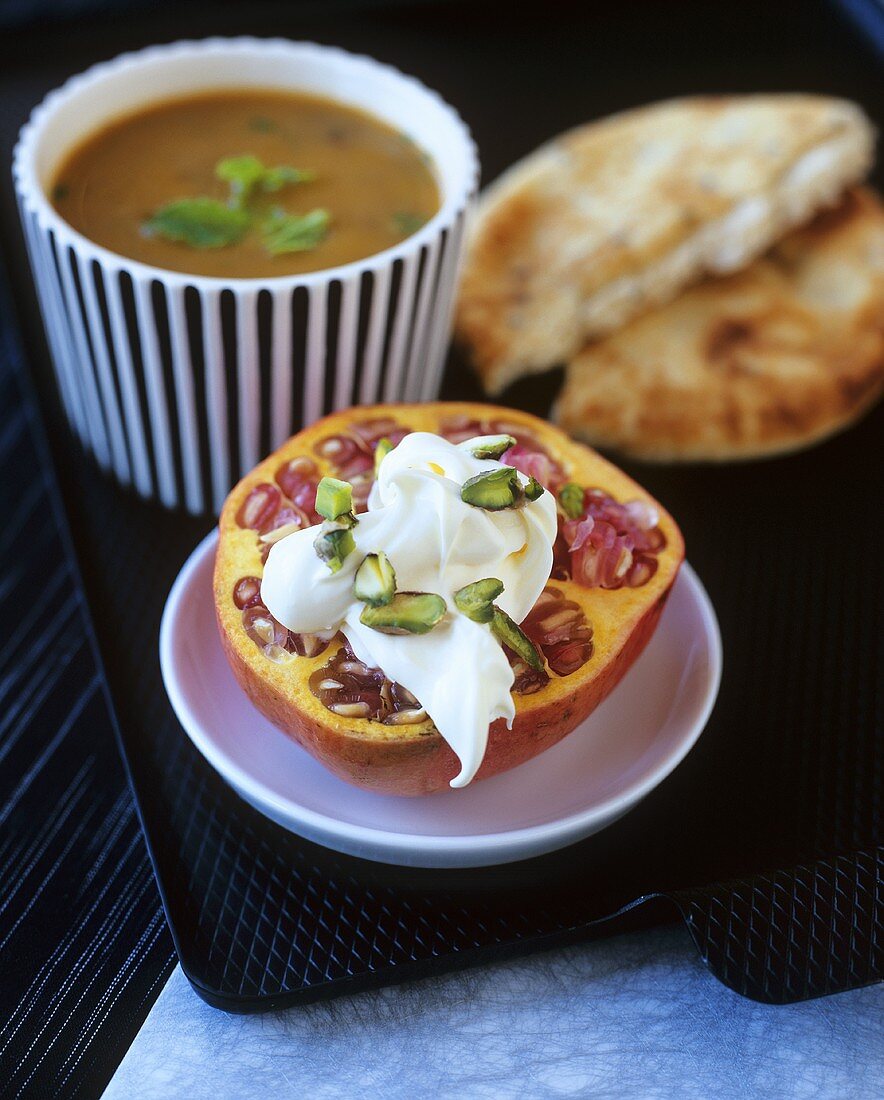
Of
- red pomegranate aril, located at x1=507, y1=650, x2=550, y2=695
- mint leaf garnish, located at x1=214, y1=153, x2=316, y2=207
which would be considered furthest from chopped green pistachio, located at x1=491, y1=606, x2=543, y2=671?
mint leaf garnish, located at x1=214, y1=153, x2=316, y2=207

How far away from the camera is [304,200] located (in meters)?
2.29

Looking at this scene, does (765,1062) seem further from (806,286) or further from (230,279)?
(806,286)

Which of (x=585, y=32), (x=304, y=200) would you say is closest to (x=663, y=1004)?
(x=304, y=200)

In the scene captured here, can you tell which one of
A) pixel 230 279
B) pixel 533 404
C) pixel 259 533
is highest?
pixel 230 279

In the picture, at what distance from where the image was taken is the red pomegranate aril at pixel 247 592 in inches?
70.2

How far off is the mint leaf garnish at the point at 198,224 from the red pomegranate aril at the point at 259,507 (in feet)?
1.75

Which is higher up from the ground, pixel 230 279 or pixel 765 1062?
pixel 230 279

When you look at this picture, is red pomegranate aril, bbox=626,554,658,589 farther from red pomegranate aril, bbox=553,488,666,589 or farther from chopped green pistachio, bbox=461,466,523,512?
chopped green pistachio, bbox=461,466,523,512

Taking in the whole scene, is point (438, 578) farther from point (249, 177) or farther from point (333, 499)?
point (249, 177)

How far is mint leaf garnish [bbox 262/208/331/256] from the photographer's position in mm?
2191

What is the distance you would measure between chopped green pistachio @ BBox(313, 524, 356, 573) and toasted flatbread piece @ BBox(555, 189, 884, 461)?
0.92 metres

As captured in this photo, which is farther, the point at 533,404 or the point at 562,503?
the point at 533,404

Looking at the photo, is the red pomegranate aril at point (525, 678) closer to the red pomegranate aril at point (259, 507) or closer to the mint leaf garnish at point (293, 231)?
the red pomegranate aril at point (259, 507)

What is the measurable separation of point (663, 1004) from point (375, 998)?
40 cm
